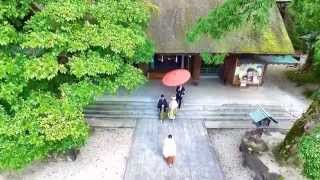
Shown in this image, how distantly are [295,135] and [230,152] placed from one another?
286 centimetres

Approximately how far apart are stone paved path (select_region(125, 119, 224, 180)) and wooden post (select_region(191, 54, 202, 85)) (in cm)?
340

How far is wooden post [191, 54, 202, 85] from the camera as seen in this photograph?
754 inches

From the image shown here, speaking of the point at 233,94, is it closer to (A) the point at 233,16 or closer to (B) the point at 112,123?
(B) the point at 112,123

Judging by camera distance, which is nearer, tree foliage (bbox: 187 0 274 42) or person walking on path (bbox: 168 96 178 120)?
tree foliage (bbox: 187 0 274 42)

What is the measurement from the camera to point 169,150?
1359cm

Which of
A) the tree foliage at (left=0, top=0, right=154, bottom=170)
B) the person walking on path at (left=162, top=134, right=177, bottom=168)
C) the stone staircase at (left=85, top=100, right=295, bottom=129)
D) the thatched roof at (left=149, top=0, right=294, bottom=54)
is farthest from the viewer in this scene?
the thatched roof at (left=149, top=0, right=294, bottom=54)

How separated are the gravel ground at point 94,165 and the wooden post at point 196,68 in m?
5.80

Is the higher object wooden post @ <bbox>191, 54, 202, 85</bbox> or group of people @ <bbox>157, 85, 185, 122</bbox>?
wooden post @ <bbox>191, 54, 202, 85</bbox>

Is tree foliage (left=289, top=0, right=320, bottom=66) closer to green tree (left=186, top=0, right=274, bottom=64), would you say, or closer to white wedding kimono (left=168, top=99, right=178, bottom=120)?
green tree (left=186, top=0, right=274, bottom=64)

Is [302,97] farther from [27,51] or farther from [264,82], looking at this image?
[27,51]

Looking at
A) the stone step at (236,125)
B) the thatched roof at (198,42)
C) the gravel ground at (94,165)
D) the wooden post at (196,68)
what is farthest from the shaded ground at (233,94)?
the gravel ground at (94,165)

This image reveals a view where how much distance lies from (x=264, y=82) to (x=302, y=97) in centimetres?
228

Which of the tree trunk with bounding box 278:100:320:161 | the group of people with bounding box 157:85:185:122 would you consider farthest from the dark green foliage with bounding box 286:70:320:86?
the group of people with bounding box 157:85:185:122

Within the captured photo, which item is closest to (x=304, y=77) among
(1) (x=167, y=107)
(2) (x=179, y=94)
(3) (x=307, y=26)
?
(3) (x=307, y=26)
